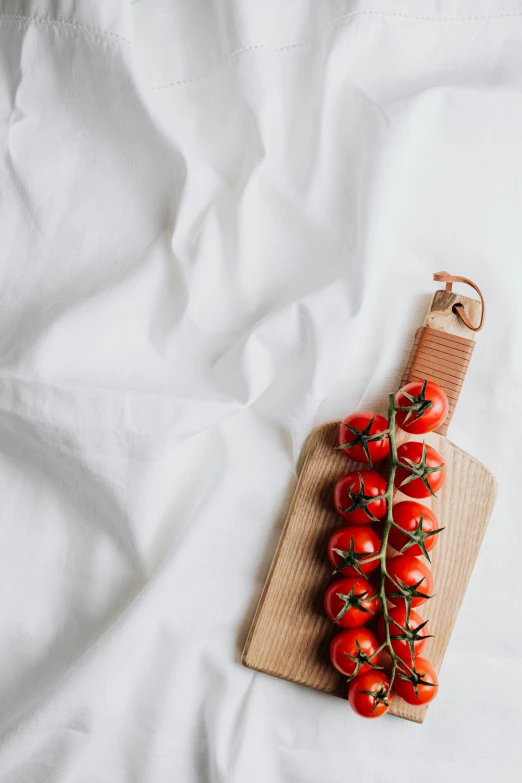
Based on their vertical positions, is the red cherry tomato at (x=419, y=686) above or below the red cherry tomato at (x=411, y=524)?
below

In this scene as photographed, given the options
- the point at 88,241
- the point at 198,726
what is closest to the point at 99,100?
Result: the point at 88,241

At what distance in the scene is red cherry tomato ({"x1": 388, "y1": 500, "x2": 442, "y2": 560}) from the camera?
0.77m

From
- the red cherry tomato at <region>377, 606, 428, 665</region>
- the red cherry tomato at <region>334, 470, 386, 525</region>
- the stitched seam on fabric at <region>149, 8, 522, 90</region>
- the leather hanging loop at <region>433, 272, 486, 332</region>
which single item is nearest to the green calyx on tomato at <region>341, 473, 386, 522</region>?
the red cherry tomato at <region>334, 470, 386, 525</region>

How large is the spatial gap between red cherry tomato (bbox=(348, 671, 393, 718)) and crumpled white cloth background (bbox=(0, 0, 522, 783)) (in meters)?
0.09

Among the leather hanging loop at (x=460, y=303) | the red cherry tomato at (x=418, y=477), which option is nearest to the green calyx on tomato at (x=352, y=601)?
the red cherry tomato at (x=418, y=477)

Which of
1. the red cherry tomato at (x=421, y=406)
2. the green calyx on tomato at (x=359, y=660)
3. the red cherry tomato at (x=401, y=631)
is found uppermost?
the red cherry tomato at (x=421, y=406)

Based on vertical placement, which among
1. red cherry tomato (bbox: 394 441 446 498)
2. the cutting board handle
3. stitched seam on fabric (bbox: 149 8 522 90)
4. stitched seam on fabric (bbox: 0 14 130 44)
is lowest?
red cherry tomato (bbox: 394 441 446 498)

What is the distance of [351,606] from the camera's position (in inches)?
29.7

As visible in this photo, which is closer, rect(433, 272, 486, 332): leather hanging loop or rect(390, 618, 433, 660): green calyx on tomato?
rect(390, 618, 433, 660): green calyx on tomato

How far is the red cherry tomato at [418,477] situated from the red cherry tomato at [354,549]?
0.06 meters

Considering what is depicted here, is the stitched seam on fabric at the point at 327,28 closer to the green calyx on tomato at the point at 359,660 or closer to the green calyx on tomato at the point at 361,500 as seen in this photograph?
the green calyx on tomato at the point at 361,500

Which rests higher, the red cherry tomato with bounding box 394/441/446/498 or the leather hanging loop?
the leather hanging loop

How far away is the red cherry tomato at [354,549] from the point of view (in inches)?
29.5

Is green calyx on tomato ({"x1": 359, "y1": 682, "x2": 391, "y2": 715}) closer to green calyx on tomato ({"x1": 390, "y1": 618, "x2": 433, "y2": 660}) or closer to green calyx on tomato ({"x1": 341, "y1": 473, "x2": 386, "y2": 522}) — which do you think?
green calyx on tomato ({"x1": 390, "y1": 618, "x2": 433, "y2": 660})
